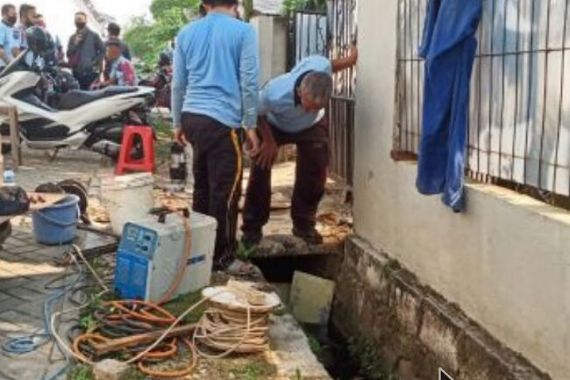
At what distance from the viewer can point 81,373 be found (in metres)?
3.54

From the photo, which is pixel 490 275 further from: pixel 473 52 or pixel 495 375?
pixel 473 52

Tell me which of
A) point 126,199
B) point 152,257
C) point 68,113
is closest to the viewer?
point 152,257

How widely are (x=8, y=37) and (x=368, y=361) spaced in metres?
9.17

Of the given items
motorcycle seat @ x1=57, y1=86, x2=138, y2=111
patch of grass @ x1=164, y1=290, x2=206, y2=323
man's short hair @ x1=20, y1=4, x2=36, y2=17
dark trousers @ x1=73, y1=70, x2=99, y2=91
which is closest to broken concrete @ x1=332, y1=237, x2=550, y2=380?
patch of grass @ x1=164, y1=290, x2=206, y2=323

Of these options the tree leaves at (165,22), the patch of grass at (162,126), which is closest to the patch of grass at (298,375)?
the patch of grass at (162,126)

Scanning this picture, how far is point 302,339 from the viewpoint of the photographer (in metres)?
4.30

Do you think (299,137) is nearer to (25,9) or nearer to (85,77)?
(85,77)

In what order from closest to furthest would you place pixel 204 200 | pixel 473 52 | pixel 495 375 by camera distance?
pixel 495 375
pixel 473 52
pixel 204 200

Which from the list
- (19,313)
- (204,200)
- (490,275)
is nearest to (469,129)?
(490,275)

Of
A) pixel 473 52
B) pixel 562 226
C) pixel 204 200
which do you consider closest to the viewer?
pixel 562 226

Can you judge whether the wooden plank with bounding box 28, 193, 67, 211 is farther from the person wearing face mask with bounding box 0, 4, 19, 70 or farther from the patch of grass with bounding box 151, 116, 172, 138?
the patch of grass with bounding box 151, 116, 172, 138

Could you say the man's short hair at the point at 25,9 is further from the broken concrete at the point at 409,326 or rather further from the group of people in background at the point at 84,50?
the broken concrete at the point at 409,326

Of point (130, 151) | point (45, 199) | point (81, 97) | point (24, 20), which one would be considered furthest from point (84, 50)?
point (45, 199)

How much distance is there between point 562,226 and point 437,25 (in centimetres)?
Result: 135
